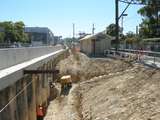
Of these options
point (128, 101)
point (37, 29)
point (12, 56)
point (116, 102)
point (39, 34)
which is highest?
point (37, 29)

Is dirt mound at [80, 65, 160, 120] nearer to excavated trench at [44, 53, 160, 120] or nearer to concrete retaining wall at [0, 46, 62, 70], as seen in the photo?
excavated trench at [44, 53, 160, 120]

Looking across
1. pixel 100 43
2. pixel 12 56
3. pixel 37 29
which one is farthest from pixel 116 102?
pixel 37 29

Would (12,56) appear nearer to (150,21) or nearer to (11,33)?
(150,21)

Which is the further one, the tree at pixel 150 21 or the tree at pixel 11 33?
the tree at pixel 11 33

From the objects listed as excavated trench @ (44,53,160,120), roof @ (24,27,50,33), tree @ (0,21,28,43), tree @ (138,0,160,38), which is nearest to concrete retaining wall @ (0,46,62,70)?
excavated trench @ (44,53,160,120)

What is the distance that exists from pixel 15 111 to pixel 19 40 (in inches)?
3108

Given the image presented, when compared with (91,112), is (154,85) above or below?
above

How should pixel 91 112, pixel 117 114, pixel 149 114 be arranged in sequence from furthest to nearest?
pixel 91 112 < pixel 117 114 < pixel 149 114

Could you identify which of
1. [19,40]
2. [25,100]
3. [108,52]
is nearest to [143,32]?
[108,52]

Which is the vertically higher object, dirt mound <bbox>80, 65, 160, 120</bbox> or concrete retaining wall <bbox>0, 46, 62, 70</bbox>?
concrete retaining wall <bbox>0, 46, 62, 70</bbox>

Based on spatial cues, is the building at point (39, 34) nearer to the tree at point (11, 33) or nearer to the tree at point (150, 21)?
the tree at point (11, 33)

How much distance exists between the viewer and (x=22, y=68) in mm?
17281

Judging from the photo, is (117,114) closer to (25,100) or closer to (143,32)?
(25,100)

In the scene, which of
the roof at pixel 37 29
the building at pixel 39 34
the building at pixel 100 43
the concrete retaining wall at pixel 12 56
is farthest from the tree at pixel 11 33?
the concrete retaining wall at pixel 12 56
